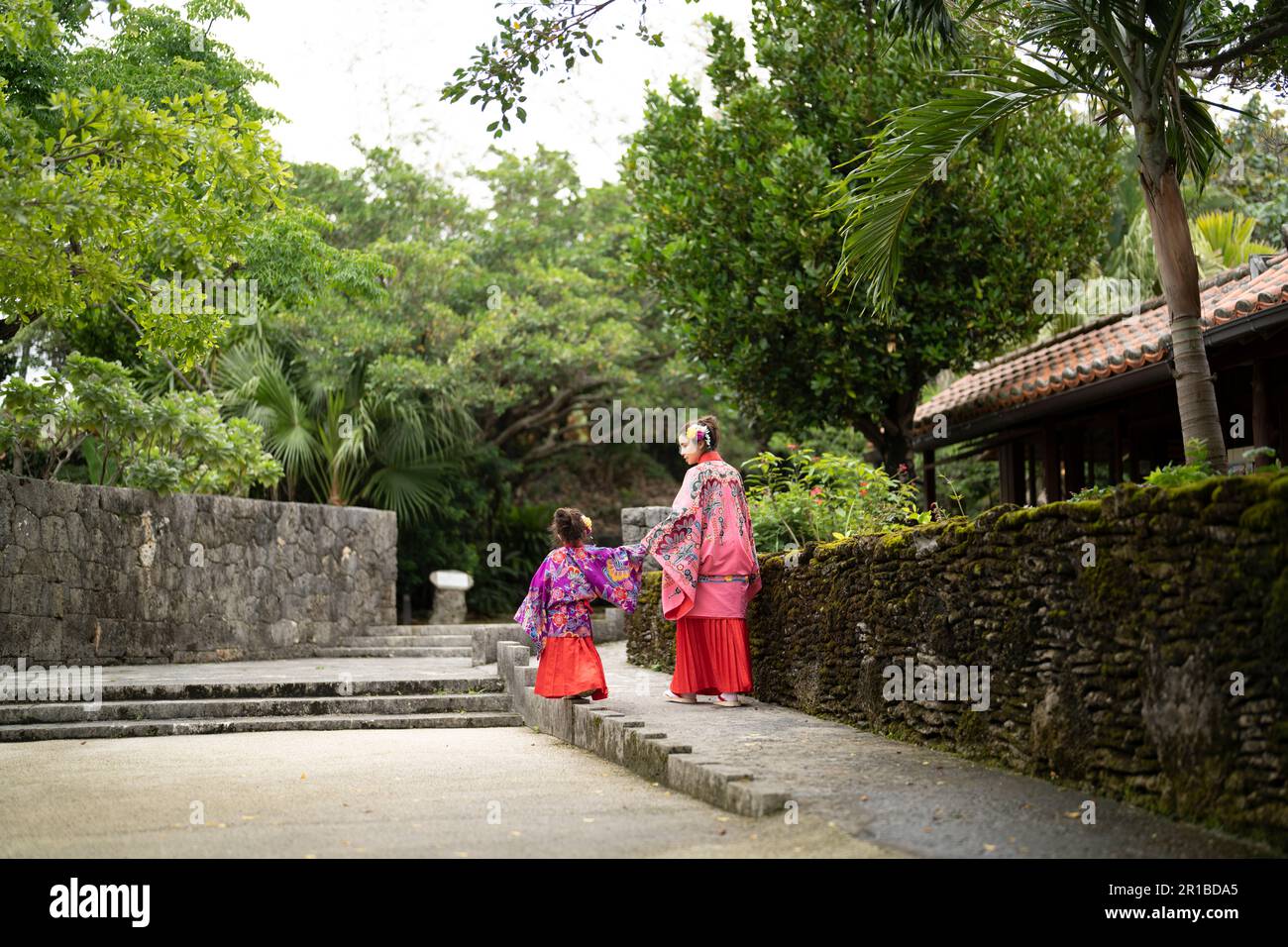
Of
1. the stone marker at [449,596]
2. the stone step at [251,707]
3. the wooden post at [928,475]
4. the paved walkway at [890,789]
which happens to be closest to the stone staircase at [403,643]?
the stone marker at [449,596]

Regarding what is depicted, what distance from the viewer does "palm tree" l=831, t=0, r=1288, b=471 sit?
6777mm

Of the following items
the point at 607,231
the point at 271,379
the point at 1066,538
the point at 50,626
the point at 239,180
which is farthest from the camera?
the point at 607,231

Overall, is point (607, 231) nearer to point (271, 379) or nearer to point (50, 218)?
point (271, 379)

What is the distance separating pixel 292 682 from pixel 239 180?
4662 mm

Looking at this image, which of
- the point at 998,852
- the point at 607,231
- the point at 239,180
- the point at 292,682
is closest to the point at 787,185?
the point at 239,180

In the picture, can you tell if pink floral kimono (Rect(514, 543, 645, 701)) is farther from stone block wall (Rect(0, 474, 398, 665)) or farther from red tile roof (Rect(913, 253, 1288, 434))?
stone block wall (Rect(0, 474, 398, 665))

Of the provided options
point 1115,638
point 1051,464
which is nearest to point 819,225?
point 1051,464

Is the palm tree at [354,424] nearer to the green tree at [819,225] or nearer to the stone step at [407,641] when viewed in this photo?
the stone step at [407,641]

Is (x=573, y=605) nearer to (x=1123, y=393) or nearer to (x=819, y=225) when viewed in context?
(x=1123, y=393)

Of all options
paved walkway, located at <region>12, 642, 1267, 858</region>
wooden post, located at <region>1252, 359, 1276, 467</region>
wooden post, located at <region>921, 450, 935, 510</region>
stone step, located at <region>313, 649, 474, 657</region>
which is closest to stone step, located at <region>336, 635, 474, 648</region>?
stone step, located at <region>313, 649, 474, 657</region>

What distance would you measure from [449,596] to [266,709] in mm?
11416

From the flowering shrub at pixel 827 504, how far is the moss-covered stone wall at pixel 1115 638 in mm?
2903

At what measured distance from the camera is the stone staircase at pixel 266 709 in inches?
407
